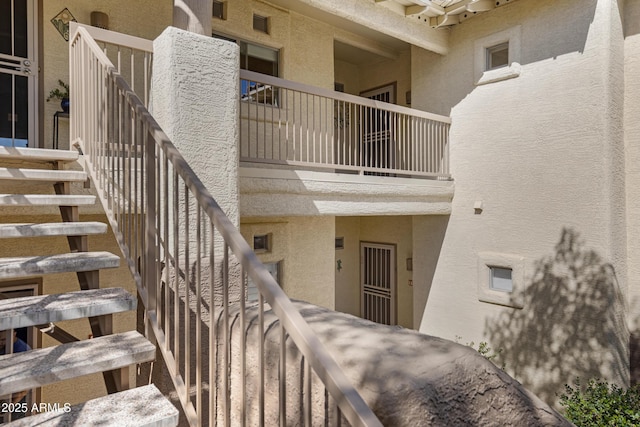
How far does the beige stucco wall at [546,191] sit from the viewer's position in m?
5.53

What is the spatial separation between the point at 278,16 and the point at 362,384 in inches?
265

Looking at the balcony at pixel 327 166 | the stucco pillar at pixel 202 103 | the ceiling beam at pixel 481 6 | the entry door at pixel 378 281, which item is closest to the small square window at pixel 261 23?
the balcony at pixel 327 166

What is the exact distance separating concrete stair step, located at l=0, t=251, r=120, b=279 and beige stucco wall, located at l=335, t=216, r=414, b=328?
719 cm

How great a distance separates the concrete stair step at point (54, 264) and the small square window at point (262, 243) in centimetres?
389

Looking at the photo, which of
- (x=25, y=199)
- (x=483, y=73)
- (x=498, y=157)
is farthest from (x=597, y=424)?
(x=25, y=199)

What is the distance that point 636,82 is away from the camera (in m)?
5.72

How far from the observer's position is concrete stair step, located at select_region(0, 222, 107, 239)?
2629 millimetres

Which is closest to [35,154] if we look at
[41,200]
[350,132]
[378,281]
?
[41,200]

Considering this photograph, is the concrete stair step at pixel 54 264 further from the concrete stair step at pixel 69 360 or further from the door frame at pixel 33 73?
the door frame at pixel 33 73

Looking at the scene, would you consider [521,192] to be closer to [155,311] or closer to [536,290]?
[536,290]

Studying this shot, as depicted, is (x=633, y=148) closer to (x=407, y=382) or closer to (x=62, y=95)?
(x=407, y=382)

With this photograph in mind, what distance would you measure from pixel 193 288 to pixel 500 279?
A: 5.58 meters

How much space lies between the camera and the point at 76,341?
2445 mm

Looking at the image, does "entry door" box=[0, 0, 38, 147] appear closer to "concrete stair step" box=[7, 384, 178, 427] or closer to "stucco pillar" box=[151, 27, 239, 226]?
"stucco pillar" box=[151, 27, 239, 226]
